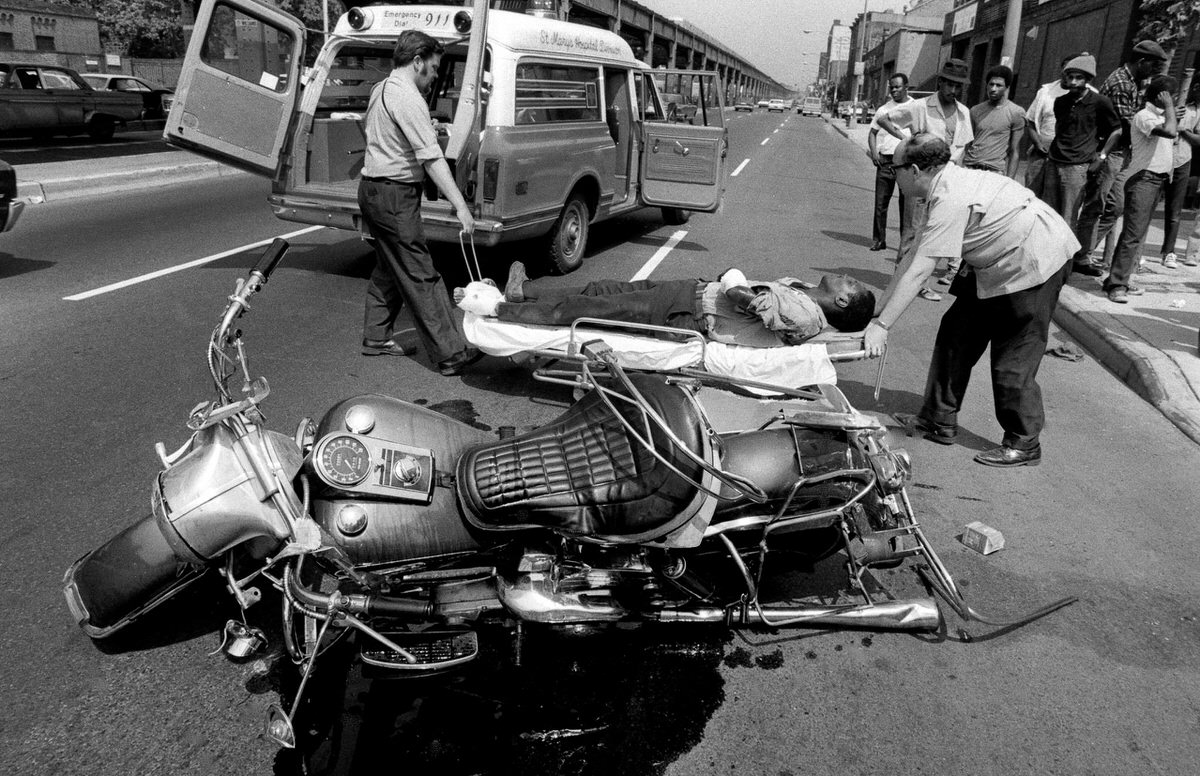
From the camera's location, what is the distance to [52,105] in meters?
17.6

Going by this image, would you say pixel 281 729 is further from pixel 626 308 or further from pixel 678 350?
pixel 626 308

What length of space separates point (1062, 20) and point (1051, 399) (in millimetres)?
28331

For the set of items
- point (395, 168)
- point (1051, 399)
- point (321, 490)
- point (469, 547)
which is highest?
point (395, 168)

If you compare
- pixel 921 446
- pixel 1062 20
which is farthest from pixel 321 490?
pixel 1062 20

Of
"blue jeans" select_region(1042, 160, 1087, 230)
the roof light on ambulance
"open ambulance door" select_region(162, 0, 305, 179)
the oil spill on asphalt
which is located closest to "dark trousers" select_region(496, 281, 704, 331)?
the oil spill on asphalt

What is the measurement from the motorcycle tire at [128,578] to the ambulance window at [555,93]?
5309mm

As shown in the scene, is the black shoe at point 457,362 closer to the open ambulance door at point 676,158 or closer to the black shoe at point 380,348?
the black shoe at point 380,348

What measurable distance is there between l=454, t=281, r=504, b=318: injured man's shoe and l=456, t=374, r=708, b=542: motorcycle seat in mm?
2246

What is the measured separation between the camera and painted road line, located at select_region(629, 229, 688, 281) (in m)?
8.24

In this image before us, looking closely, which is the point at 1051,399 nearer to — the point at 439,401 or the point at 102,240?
the point at 439,401

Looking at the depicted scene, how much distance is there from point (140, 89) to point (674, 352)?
23.3 meters

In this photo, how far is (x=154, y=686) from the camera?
259 cm

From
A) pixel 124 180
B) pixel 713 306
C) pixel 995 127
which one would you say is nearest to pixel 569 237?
pixel 713 306

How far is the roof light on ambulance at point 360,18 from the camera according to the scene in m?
7.40
